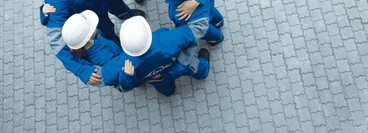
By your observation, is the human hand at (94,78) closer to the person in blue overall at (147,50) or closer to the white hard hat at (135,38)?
the person in blue overall at (147,50)

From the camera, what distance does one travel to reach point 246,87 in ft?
11.7

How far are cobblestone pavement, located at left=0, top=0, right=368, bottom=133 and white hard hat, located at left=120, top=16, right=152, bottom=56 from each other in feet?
4.25

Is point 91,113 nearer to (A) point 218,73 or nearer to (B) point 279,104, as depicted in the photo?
(A) point 218,73

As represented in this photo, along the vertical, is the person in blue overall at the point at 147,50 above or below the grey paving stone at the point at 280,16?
above

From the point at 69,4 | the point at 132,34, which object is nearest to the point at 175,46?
the point at 132,34

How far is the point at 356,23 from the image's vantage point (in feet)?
11.8

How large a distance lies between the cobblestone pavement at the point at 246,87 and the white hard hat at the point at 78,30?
1155 mm

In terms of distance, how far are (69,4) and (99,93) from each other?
3.89ft

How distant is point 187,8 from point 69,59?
0.94 m

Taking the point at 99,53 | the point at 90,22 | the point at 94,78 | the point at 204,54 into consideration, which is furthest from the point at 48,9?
the point at 204,54

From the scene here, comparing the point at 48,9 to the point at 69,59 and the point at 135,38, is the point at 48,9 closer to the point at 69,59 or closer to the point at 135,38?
the point at 69,59

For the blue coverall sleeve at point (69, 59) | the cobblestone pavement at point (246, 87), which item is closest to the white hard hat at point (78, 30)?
the blue coverall sleeve at point (69, 59)

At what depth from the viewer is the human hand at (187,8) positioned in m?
2.78

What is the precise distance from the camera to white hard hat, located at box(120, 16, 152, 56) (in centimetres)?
240
